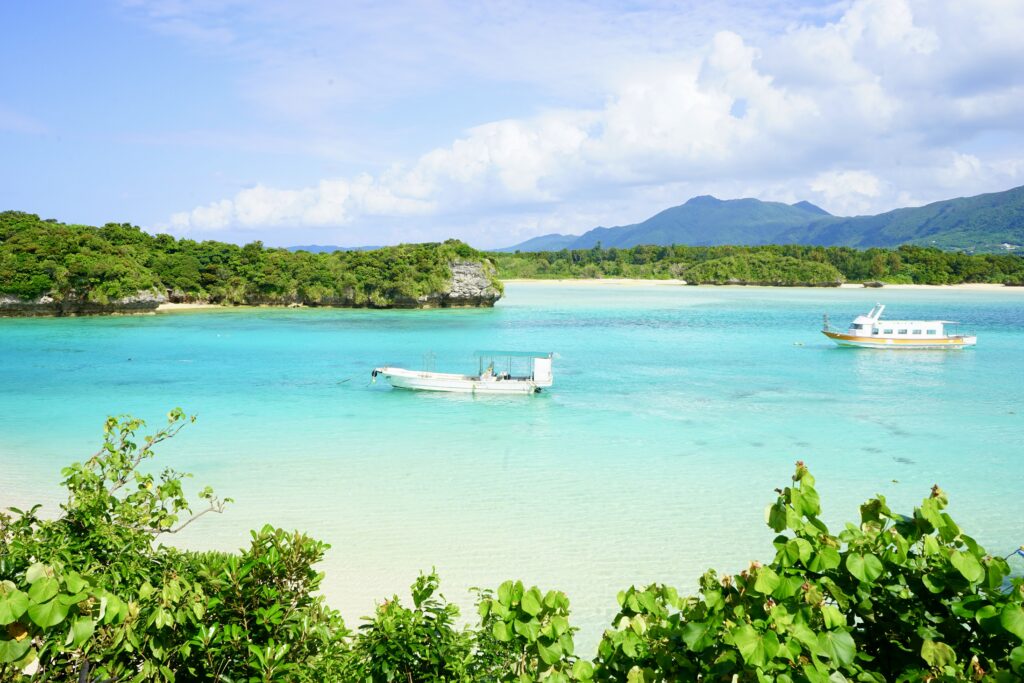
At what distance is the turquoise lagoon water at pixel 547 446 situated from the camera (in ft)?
36.3

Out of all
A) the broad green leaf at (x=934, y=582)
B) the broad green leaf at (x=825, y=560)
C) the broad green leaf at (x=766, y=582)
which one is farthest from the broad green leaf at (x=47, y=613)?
the broad green leaf at (x=934, y=582)

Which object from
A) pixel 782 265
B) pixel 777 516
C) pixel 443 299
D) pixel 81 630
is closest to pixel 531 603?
pixel 777 516

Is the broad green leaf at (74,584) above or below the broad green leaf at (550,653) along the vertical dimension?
above

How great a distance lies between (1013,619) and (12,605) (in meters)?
3.79

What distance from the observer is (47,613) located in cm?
250

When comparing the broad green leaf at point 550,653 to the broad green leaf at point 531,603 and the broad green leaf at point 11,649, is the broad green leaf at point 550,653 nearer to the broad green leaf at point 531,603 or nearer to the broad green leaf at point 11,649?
the broad green leaf at point 531,603

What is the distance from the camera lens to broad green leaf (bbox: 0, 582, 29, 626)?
7.84 feet

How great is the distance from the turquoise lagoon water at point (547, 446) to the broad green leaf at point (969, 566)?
19.6ft

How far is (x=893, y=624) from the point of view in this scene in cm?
337

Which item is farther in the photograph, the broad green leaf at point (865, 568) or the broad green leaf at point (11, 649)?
the broad green leaf at point (865, 568)

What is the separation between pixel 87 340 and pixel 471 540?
40.4 meters

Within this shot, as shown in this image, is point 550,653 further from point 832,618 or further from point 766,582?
point 832,618

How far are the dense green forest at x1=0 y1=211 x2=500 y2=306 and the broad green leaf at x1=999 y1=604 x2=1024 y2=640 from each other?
69.9 metres

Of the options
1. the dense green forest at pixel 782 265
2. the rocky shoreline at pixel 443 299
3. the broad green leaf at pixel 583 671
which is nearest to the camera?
the broad green leaf at pixel 583 671
